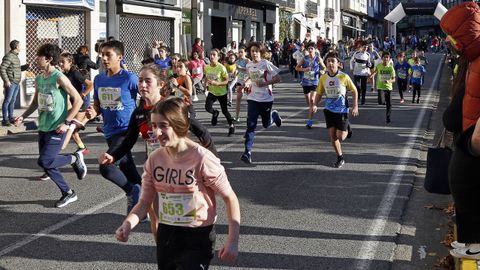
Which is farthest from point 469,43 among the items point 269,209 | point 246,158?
point 246,158

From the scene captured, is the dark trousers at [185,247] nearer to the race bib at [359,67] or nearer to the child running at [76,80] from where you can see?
the child running at [76,80]

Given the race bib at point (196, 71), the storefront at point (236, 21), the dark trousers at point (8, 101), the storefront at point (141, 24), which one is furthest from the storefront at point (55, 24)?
the storefront at point (236, 21)

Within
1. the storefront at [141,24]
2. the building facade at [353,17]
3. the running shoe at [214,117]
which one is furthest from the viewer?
the building facade at [353,17]

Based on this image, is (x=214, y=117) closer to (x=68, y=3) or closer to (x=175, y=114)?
(x=68, y=3)

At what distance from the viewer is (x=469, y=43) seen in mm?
3883

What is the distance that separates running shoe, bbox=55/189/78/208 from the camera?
7.61 metres

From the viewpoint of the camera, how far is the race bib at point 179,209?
373 cm

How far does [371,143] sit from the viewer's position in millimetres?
12414

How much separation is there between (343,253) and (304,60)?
10799 millimetres

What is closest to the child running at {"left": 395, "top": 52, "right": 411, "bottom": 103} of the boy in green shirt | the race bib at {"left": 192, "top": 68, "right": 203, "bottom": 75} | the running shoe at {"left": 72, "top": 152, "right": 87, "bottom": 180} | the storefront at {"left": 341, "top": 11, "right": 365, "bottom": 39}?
the boy in green shirt

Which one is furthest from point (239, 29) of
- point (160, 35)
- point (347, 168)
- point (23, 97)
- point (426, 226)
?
point (426, 226)

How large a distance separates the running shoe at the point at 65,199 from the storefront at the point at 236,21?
26276 mm

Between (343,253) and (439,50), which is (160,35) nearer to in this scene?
(343,253)

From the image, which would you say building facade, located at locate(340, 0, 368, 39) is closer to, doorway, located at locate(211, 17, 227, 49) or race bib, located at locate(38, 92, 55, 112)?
doorway, located at locate(211, 17, 227, 49)
